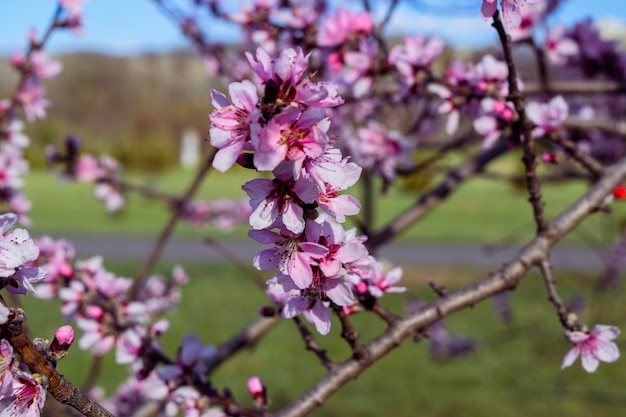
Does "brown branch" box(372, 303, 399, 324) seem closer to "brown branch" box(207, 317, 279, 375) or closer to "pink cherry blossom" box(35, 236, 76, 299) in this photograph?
"brown branch" box(207, 317, 279, 375)

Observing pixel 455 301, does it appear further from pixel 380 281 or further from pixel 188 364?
pixel 188 364

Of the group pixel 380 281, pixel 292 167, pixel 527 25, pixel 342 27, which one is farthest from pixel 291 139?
pixel 527 25

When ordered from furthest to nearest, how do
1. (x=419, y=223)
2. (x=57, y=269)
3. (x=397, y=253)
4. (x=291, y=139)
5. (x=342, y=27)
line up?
1. (x=419, y=223)
2. (x=397, y=253)
3. (x=342, y=27)
4. (x=57, y=269)
5. (x=291, y=139)

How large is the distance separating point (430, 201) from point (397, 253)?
13563 millimetres

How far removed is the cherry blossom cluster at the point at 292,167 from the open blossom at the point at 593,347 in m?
0.55

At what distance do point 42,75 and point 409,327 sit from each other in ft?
6.89

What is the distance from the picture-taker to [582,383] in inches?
289

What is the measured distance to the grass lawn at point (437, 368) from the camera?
6.69 m

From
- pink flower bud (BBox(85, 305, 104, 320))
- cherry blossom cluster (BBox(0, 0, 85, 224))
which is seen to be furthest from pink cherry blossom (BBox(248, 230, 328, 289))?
cherry blossom cluster (BBox(0, 0, 85, 224))

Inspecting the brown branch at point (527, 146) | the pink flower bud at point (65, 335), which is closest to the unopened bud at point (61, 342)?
the pink flower bud at point (65, 335)

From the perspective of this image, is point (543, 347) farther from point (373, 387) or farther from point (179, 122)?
point (179, 122)

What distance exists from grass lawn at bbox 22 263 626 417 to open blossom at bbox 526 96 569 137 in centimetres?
→ 358

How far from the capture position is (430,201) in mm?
2473

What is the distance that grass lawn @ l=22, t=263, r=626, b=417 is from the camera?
6688mm
